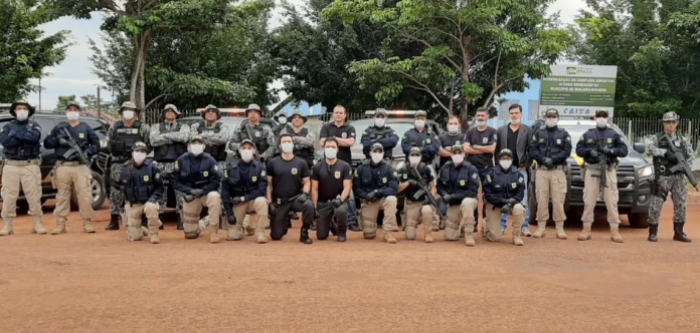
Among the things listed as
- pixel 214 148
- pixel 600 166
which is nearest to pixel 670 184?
pixel 600 166

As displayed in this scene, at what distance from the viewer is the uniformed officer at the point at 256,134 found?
30.6ft

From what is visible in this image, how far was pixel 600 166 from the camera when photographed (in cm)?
873

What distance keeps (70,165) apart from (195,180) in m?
1.89

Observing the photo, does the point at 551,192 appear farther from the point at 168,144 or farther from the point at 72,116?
the point at 72,116

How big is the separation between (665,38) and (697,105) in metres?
2.44

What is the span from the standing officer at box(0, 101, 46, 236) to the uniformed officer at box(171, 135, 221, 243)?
1.99m

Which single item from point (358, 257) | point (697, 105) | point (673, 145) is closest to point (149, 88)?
point (358, 257)

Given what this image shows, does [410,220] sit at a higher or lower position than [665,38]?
Answer: lower

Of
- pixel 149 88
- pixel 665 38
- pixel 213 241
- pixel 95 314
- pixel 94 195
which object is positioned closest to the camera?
pixel 95 314

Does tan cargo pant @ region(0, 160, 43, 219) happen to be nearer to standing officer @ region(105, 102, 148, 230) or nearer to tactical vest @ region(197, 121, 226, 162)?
standing officer @ region(105, 102, 148, 230)

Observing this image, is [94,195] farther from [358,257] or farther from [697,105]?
[697,105]

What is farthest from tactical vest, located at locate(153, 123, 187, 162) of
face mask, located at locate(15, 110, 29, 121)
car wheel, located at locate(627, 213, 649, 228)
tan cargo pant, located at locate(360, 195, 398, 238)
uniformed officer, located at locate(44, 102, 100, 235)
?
car wheel, located at locate(627, 213, 649, 228)

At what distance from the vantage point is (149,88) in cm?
1888

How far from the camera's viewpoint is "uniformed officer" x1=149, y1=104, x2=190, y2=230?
891 centimetres
